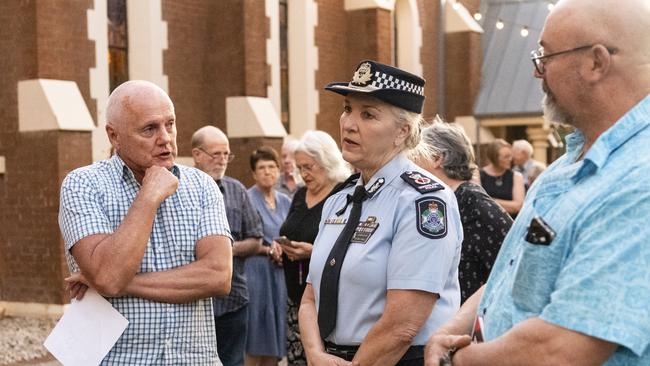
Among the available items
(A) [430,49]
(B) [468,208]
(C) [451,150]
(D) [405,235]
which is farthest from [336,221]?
(A) [430,49]

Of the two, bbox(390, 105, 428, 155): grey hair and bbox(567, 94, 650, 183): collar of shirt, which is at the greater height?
bbox(567, 94, 650, 183): collar of shirt

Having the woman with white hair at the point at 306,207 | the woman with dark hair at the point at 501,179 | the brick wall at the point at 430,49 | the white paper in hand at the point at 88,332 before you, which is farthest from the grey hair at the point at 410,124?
the brick wall at the point at 430,49

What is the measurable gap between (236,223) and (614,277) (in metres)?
4.67

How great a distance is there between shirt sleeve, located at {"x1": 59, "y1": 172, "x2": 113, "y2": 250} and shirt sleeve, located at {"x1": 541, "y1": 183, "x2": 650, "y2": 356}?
5.92 ft

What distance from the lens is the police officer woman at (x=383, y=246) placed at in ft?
10.4

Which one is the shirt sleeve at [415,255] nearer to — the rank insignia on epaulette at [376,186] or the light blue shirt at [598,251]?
the rank insignia on epaulette at [376,186]

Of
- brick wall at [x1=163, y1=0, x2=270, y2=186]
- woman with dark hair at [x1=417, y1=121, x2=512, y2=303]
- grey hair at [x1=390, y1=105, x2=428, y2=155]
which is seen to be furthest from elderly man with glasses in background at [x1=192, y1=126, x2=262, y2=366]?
brick wall at [x1=163, y1=0, x2=270, y2=186]

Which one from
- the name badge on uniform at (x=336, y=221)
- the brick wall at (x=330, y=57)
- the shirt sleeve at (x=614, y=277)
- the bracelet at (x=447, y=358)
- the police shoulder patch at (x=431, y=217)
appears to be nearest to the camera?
the shirt sleeve at (x=614, y=277)

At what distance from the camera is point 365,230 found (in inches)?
131

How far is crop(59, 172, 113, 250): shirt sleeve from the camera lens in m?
3.15

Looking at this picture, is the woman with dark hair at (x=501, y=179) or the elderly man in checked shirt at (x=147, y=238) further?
the woman with dark hair at (x=501, y=179)

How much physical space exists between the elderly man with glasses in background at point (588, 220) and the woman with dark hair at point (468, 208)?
7.28ft

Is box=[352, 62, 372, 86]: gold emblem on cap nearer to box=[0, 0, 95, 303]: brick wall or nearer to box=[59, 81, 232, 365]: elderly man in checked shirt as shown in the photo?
box=[59, 81, 232, 365]: elderly man in checked shirt

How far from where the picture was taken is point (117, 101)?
3293mm
